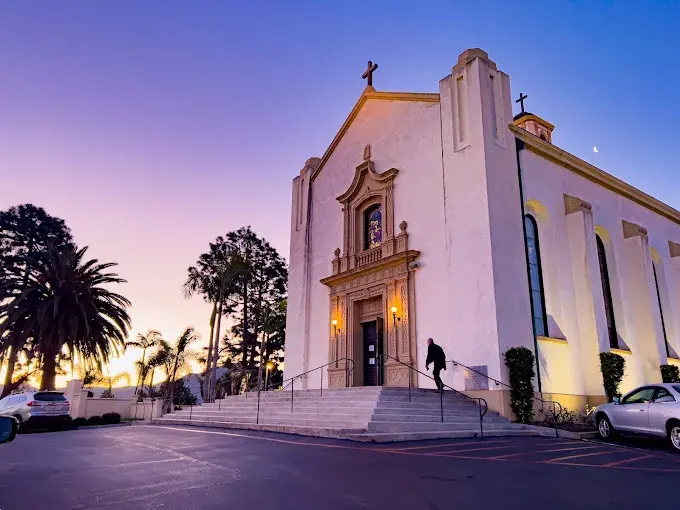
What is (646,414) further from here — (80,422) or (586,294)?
(80,422)

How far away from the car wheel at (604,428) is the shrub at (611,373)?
417 cm

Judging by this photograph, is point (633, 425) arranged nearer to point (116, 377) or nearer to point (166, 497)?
point (166, 497)

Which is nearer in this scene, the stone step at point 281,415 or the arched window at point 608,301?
the stone step at point 281,415

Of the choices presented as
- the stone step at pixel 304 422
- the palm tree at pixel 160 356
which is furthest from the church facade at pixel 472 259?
the palm tree at pixel 160 356

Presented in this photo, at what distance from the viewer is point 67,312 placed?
23.2m

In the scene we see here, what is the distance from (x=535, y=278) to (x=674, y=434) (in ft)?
26.4

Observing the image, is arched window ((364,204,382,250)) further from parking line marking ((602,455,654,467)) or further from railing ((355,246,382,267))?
parking line marking ((602,455,654,467))

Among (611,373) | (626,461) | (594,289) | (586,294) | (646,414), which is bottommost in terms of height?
(626,461)

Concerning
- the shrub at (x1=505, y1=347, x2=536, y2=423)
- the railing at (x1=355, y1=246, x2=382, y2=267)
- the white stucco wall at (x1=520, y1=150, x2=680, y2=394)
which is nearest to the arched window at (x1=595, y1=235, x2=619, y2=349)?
the white stucco wall at (x1=520, y1=150, x2=680, y2=394)

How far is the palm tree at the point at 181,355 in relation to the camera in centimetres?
3756

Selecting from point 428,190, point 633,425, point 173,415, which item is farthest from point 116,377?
point 633,425

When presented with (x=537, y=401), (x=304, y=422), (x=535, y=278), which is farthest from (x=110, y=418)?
(x=535, y=278)

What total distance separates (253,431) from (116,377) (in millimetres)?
47304

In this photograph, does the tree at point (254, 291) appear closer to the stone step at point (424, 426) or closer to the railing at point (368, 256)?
the railing at point (368, 256)
